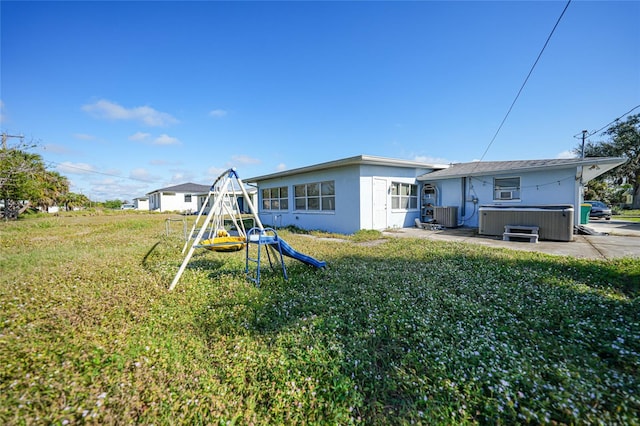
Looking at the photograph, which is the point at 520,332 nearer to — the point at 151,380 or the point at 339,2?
the point at 151,380

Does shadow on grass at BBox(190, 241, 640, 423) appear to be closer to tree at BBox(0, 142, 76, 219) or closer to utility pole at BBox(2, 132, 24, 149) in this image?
tree at BBox(0, 142, 76, 219)

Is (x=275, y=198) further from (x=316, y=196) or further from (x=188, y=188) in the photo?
(x=188, y=188)

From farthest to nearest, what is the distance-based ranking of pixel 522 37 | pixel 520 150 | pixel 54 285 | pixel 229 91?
pixel 520 150, pixel 229 91, pixel 522 37, pixel 54 285

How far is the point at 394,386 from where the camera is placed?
2000 mm

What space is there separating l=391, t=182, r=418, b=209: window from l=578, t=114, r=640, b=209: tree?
24.3 metres

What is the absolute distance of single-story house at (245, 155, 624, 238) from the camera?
9312mm

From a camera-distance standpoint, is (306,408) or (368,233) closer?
(306,408)

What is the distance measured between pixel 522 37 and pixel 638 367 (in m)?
8.50

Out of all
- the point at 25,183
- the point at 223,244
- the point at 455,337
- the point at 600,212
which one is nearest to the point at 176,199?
the point at 25,183

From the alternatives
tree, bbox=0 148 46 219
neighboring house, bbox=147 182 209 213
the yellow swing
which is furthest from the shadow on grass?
neighboring house, bbox=147 182 209 213

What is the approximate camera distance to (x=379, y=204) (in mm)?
10586

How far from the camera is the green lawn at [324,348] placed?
1.78 meters

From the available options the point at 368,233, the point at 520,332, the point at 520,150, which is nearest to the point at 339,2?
the point at 368,233

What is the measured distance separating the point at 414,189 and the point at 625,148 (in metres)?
26.3
